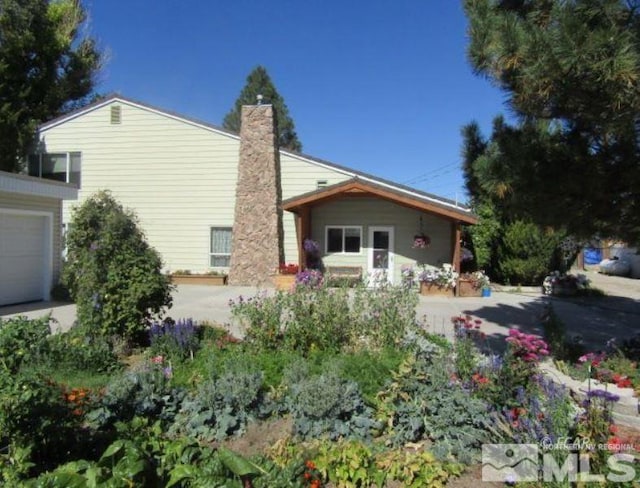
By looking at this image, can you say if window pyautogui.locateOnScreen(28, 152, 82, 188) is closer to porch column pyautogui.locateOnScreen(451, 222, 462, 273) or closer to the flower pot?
porch column pyautogui.locateOnScreen(451, 222, 462, 273)

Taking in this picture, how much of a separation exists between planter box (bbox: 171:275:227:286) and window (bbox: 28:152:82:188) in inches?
232

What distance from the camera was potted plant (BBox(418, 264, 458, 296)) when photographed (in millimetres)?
15039

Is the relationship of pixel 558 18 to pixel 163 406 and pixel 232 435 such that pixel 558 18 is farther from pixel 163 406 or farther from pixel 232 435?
pixel 163 406

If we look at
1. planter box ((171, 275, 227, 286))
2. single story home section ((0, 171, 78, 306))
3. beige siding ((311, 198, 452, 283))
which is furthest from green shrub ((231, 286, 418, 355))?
planter box ((171, 275, 227, 286))

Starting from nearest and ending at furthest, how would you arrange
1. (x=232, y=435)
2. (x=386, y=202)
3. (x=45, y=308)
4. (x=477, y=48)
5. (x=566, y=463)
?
(x=566, y=463)
(x=232, y=435)
(x=477, y=48)
(x=45, y=308)
(x=386, y=202)

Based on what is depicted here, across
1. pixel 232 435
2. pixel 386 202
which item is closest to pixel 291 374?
pixel 232 435

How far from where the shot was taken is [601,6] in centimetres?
424

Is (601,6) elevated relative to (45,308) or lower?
elevated

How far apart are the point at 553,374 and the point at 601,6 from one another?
3.69 meters

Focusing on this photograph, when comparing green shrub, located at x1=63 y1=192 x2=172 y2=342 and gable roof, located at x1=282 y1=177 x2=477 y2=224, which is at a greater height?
gable roof, located at x1=282 y1=177 x2=477 y2=224

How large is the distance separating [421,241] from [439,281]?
177 cm

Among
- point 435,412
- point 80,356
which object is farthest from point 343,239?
point 435,412

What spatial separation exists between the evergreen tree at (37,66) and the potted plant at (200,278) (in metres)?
8.95

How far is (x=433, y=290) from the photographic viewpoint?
50.0ft
